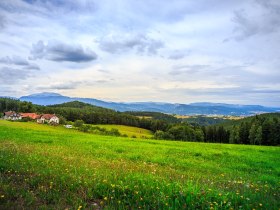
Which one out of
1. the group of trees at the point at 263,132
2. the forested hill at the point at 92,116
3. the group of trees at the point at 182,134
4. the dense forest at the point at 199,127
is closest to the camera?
the group of trees at the point at 263,132

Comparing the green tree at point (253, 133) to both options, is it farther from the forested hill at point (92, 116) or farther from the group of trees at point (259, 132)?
the forested hill at point (92, 116)

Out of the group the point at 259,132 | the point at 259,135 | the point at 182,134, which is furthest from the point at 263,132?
the point at 182,134

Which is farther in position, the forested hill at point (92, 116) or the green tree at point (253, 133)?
the forested hill at point (92, 116)

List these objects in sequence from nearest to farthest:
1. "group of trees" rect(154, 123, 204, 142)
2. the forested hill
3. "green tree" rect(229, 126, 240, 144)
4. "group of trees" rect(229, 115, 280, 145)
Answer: "group of trees" rect(229, 115, 280, 145)
"green tree" rect(229, 126, 240, 144)
"group of trees" rect(154, 123, 204, 142)
the forested hill

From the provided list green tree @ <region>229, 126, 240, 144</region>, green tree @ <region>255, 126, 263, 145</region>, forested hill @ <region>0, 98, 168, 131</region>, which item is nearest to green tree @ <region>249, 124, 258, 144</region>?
green tree @ <region>255, 126, 263, 145</region>

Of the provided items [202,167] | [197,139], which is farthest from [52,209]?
[197,139]

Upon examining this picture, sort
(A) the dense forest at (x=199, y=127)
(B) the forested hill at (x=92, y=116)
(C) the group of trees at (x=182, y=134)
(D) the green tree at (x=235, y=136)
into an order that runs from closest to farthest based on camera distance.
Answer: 1. (A) the dense forest at (x=199, y=127)
2. (D) the green tree at (x=235, y=136)
3. (C) the group of trees at (x=182, y=134)
4. (B) the forested hill at (x=92, y=116)

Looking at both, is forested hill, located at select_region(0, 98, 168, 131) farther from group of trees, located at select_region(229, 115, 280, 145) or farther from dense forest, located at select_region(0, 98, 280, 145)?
group of trees, located at select_region(229, 115, 280, 145)

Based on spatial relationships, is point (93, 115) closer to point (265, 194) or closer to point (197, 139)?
point (197, 139)

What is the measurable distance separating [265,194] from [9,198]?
7.20 m

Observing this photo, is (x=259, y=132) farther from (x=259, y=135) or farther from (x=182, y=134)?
(x=182, y=134)

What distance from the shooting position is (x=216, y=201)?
671cm

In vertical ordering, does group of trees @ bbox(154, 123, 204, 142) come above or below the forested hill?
below

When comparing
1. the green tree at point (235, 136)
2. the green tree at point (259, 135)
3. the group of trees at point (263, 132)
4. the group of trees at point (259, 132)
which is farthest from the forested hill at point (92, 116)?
the green tree at point (259, 135)
